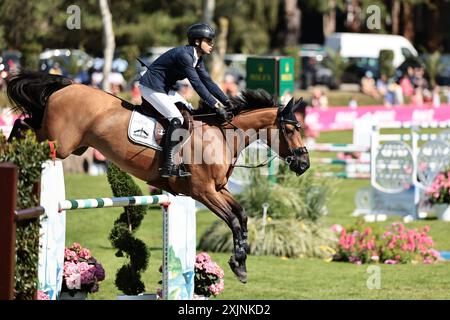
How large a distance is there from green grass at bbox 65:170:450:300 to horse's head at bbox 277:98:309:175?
5.90ft

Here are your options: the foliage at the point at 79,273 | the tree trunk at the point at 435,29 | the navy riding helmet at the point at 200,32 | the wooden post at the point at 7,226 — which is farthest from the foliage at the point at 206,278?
the tree trunk at the point at 435,29

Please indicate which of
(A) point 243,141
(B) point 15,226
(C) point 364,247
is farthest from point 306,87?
(B) point 15,226

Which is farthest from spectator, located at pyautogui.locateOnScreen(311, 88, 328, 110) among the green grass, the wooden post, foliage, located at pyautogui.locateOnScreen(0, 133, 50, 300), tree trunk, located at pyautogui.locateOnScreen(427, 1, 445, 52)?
the wooden post

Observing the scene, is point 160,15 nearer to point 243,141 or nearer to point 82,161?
point 82,161

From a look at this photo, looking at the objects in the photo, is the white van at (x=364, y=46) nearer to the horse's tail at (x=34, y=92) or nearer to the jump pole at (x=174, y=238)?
the horse's tail at (x=34, y=92)

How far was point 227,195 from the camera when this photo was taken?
32.5 feet

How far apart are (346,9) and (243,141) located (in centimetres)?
4320

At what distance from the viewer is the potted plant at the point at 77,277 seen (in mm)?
8852

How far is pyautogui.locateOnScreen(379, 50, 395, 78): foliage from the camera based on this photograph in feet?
136

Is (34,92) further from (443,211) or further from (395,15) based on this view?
(395,15)

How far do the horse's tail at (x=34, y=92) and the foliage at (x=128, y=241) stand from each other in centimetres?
91

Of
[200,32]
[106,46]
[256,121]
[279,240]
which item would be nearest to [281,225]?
[279,240]

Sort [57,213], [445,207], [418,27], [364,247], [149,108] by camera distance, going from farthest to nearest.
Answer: [418,27] < [445,207] < [364,247] < [149,108] < [57,213]

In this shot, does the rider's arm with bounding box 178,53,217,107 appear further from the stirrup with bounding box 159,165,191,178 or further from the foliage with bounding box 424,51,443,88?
the foliage with bounding box 424,51,443,88
